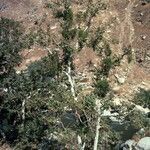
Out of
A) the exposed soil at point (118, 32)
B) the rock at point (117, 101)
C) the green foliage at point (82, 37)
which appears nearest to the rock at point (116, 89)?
the exposed soil at point (118, 32)

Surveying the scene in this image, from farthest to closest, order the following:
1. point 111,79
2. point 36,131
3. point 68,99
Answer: point 111,79 → point 36,131 → point 68,99

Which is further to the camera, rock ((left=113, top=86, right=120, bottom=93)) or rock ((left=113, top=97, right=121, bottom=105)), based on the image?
rock ((left=113, top=86, right=120, bottom=93))

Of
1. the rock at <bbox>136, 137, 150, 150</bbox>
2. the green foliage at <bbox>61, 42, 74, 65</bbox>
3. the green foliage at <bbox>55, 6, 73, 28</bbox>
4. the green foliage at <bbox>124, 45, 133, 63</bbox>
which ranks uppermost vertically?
the green foliage at <bbox>55, 6, 73, 28</bbox>

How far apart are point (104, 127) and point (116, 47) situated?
3928 cm

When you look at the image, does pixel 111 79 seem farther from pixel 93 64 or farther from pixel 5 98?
pixel 5 98

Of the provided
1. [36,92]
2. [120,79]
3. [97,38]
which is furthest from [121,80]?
[36,92]

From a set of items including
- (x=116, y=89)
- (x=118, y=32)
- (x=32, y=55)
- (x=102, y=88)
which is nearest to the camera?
(x=102, y=88)

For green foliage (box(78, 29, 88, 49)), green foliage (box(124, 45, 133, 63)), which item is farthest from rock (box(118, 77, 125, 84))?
green foliage (box(78, 29, 88, 49))

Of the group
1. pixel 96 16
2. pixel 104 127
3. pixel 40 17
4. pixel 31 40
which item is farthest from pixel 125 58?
pixel 104 127

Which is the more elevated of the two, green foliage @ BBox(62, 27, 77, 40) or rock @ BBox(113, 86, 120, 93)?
green foliage @ BBox(62, 27, 77, 40)

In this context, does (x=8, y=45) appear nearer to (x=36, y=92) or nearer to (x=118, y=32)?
(x=36, y=92)

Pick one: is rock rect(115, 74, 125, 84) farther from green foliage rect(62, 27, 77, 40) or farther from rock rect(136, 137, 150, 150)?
rock rect(136, 137, 150, 150)

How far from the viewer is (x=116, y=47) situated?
8806 cm

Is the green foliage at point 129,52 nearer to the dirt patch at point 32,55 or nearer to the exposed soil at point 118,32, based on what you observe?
the exposed soil at point 118,32
